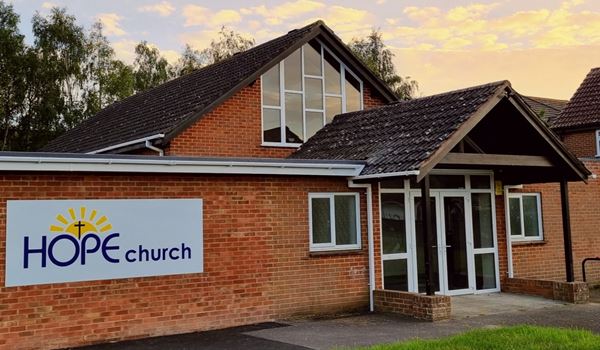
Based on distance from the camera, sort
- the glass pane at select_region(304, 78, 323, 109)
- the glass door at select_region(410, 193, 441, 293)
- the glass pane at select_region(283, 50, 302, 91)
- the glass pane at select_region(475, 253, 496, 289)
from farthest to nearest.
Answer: the glass pane at select_region(304, 78, 323, 109) → the glass pane at select_region(283, 50, 302, 91) → the glass pane at select_region(475, 253, 496, 289) → the glass door at select_region(410, 193, 441, 293)

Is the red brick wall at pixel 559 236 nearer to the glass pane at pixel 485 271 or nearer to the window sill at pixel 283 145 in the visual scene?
the glass pane at pixel 485 271

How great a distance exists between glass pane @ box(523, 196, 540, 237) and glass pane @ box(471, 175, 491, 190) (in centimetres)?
147

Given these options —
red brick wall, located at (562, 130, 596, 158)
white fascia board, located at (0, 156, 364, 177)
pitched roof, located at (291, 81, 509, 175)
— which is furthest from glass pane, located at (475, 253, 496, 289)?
red brick wall, located at (562, 130, 596, 158)

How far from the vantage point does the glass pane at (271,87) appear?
618 inches

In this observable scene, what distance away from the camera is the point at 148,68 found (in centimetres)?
4331

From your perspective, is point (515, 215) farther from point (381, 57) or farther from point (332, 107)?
point (381, 57)

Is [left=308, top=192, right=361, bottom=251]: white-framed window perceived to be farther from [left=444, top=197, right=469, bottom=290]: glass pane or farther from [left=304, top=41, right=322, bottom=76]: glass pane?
[left=304, top=41, right=322, bottom=76]: glass pane

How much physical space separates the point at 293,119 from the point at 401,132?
4.34 m

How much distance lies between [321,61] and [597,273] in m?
8.66

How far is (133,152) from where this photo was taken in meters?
15.6

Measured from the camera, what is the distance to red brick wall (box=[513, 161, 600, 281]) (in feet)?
48.2

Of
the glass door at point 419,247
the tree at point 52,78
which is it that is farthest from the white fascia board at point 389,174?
the tree at point 52,78

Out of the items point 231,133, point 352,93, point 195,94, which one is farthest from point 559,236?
point 195,94

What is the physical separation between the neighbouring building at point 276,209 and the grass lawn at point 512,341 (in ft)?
6.16
